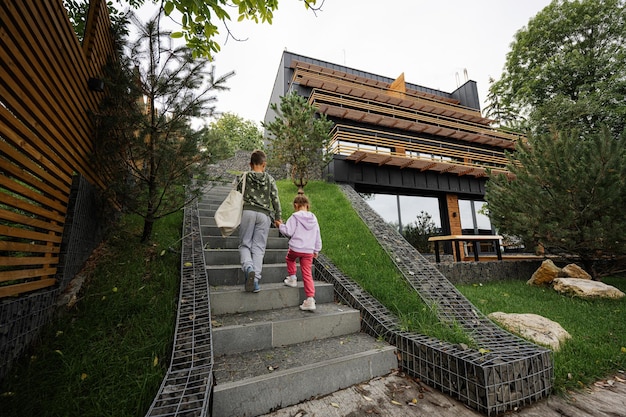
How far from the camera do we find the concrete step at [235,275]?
3402mm

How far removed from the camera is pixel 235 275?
3512 mm

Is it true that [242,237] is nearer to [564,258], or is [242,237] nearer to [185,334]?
[185,334]

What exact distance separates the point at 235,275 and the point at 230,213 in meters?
0.88

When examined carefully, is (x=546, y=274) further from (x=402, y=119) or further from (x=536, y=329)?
(x=402, y=119)

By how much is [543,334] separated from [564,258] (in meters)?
5.44

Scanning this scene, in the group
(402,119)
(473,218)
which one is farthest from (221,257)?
(402,119)

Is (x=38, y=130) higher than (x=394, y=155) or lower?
lower

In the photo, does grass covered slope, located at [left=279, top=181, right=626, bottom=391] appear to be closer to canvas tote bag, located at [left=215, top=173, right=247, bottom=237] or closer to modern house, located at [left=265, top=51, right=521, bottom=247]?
canvas tote bag, located at [left=215, top=173, right=247, bottom=237]

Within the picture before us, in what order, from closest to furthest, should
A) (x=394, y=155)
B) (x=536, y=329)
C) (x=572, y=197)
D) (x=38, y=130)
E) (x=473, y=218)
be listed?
(x=38, y=130) < (x=536, y=329) < (x=572, y=197) < (x=394, y=155) < (x=473, y=218)

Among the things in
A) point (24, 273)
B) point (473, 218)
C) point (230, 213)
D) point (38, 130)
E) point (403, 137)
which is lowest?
point (24, 273)

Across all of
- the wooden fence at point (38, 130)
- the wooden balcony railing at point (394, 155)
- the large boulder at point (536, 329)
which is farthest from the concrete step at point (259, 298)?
the wooden balcony railing at point (394, 155)

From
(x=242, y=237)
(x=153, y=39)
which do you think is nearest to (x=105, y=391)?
(x=242, y=237)

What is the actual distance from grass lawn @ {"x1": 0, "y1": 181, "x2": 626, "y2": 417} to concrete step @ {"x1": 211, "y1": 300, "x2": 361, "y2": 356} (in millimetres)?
481

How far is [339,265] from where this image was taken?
4320 mm
